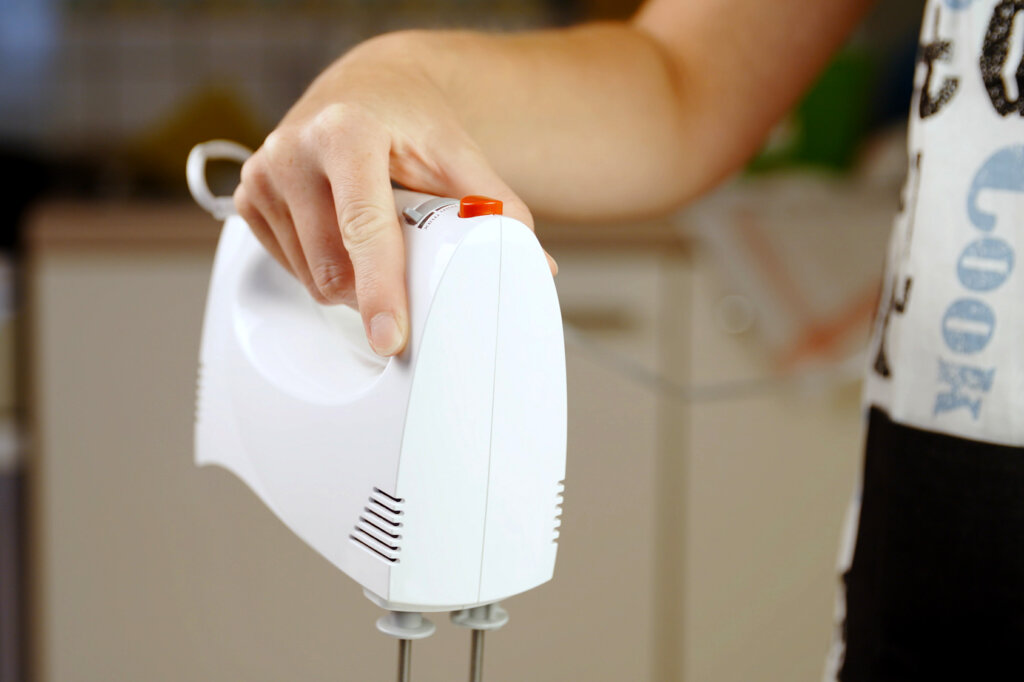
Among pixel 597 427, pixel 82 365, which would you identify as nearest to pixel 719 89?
pixel 597 427

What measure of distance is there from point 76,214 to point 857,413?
109cm

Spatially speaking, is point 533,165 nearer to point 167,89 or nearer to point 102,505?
point 102,505

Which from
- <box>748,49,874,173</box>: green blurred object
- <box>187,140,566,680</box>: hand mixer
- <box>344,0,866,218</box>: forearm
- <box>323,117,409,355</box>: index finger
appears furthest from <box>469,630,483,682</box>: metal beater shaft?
<box>748,49,874,173</box>: green blurred object

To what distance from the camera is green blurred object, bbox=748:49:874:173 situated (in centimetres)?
173

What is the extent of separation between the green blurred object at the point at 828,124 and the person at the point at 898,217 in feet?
3.75

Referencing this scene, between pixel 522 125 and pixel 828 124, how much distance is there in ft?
4.37

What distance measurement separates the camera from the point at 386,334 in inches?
13.9

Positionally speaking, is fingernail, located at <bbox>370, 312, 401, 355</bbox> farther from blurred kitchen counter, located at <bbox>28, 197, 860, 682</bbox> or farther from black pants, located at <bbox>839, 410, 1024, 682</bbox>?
blurred kitchen counter, located at <bbox>28, 197, 860, 682</bbox>

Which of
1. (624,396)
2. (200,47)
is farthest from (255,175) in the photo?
(200,47)

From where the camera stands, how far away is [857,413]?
149 centimetres

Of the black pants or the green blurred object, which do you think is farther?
the green blurred object

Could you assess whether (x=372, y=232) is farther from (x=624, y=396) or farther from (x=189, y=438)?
(x=189, y=438)

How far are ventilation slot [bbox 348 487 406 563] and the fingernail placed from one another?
48 mm

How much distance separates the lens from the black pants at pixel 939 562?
1.58 ft
